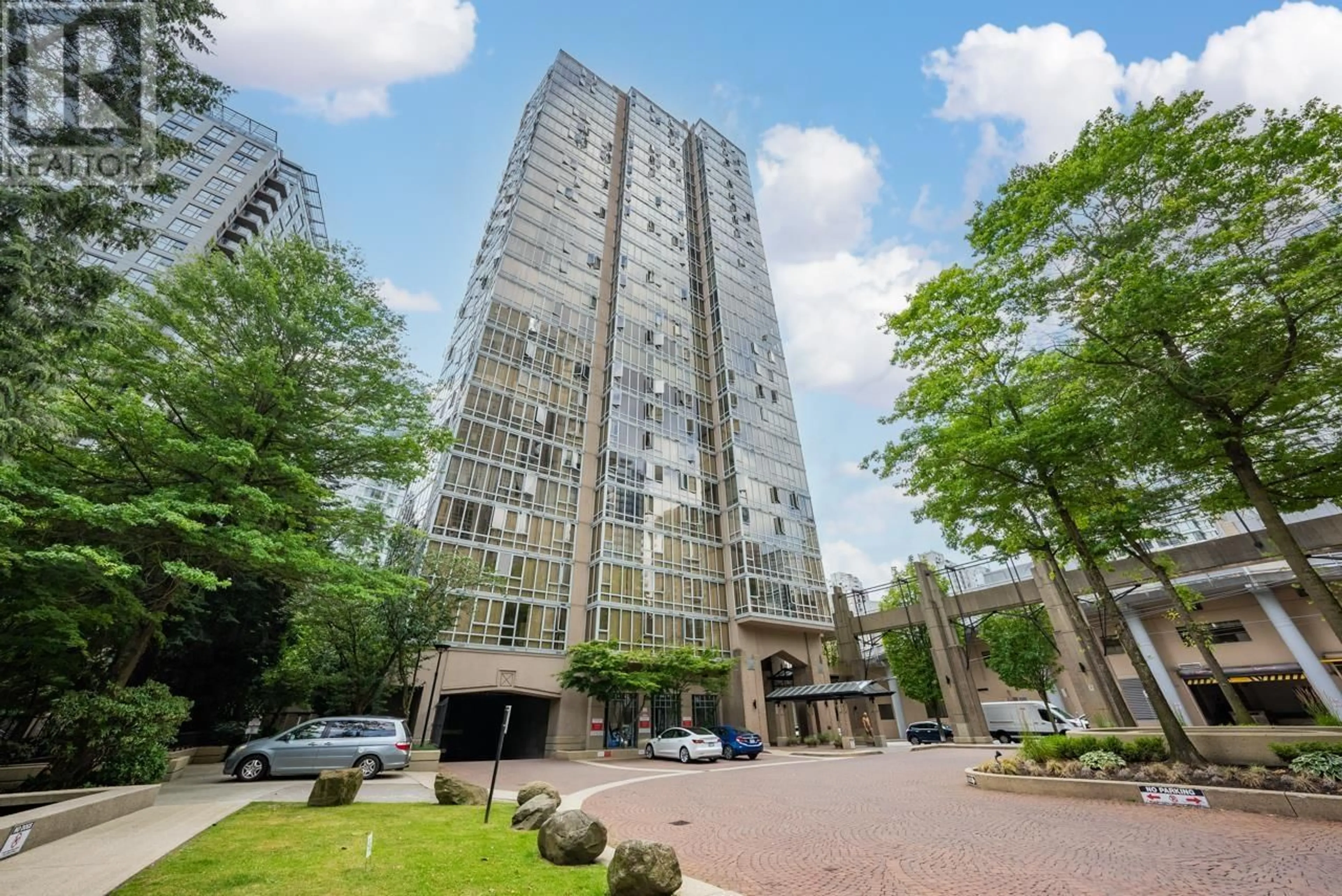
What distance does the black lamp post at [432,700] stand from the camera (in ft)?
76.8

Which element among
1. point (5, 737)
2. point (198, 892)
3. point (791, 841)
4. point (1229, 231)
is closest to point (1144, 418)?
point (1229, 231)

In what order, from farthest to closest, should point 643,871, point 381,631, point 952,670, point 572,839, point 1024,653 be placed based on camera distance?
point 1024,653 < point 952,670 < point 381,631 < point 572,839 < point 643,871

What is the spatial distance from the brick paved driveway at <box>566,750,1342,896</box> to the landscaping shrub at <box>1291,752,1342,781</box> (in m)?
1.49

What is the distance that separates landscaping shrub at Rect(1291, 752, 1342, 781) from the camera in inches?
321

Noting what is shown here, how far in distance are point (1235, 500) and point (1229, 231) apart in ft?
22.3

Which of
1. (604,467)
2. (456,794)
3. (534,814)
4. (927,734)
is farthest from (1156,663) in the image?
(456,794)

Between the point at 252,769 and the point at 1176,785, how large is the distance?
2115 centimetres

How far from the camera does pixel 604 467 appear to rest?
1344 inches

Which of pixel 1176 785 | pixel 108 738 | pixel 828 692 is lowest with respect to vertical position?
pixel 1176 785

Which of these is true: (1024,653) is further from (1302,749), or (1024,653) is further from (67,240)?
(67,240)

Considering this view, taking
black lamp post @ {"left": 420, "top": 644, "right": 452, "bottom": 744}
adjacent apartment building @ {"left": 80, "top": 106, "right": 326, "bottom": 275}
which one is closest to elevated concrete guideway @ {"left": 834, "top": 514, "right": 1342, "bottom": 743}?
black lamp post @ {"left": 420, "top": 644, "right": 452, "bottom": 744}

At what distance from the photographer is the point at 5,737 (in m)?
12.1

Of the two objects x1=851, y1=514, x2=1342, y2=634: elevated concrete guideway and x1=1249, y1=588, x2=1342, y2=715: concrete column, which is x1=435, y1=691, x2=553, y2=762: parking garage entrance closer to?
x1=851, y1=514, x2=1342, y2=634: elevated concrete guideway

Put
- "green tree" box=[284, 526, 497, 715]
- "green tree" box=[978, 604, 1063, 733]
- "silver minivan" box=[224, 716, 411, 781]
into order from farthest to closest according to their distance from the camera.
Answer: "green tree" box=[978, 604, 1063, 733] < "green tree" box=[284, 526, 497, 715] < "silver minivan" box=[224, 716, 411, 781]
